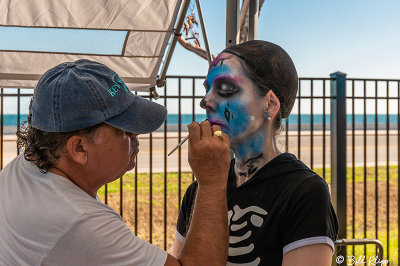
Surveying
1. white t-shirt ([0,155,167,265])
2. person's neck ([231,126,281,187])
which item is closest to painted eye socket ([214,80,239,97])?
person's neck ([231,126,281,187])

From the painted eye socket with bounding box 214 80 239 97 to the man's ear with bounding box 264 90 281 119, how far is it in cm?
10

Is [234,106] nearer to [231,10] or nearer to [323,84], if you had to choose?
[231,10]

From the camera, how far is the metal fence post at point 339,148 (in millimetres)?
3926

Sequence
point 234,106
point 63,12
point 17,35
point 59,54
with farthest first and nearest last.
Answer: point 59,54 → point 17,35 → point 63,12 → point 234,106

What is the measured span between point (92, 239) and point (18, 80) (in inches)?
87.6

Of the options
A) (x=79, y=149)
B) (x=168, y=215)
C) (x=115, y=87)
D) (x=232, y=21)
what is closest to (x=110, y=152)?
(x=79, y=149)

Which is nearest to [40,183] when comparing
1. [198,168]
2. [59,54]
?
[198,168]

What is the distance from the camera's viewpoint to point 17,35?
2.48 meters

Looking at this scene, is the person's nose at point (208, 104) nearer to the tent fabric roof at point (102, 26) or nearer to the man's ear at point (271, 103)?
the man's ear at point (271, 103)

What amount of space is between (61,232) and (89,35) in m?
1.82

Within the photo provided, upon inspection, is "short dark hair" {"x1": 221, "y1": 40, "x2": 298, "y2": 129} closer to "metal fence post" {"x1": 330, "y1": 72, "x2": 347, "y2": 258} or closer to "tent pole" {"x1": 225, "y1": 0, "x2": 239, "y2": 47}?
"tent pole" {"x1": 225, "y1": 0, "x2": 239, "y2": 47}

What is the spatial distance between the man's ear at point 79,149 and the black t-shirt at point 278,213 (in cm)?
43

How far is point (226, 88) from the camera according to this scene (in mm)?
1243

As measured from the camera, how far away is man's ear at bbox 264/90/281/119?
3.95 feet
